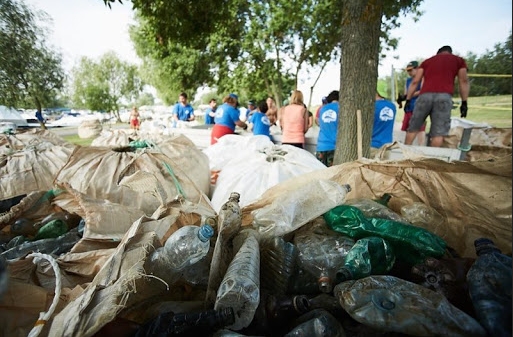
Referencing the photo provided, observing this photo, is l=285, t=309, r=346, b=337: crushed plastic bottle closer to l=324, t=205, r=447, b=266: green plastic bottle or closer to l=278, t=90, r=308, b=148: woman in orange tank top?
l=324, t=205, r=447, b=266: green plastic bottle

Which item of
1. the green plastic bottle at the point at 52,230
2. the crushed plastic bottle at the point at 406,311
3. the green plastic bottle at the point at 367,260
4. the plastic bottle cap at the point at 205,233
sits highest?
the plastic bottle cap at the point at 205,233

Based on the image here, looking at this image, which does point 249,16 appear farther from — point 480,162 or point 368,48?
point 480,162

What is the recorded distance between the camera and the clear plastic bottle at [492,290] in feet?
2.58

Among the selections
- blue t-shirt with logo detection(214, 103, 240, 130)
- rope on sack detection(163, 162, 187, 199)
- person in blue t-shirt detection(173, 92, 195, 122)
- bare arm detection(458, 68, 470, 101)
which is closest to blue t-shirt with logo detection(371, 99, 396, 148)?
bare arm detection(458, 68, 470, 101)

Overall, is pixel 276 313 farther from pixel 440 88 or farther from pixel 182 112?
pixel 182 112

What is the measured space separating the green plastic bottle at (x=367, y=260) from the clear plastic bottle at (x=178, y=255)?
0.55 m

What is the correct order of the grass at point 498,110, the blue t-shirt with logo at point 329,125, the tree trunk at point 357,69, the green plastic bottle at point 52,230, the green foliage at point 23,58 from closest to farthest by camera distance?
the grass at point 498,110
the green foliage at point 23,58
the green plastic bottle at point 52,230
the tree trunk at point 357,69
the blue t-shirt with logo at point 329,125

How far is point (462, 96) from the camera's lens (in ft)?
12.3

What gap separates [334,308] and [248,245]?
1.29 feet

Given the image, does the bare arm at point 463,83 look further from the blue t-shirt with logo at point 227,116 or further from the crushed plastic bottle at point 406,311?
the crushed plastic bottle at point 406,311

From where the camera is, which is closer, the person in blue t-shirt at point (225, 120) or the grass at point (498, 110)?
the grass at point (498, 110)

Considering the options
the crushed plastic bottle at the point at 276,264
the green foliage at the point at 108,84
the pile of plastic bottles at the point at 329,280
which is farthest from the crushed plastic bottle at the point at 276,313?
the green foliage at the point at 108,84

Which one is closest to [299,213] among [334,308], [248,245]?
[248,245]

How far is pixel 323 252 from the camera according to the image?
135 cm
